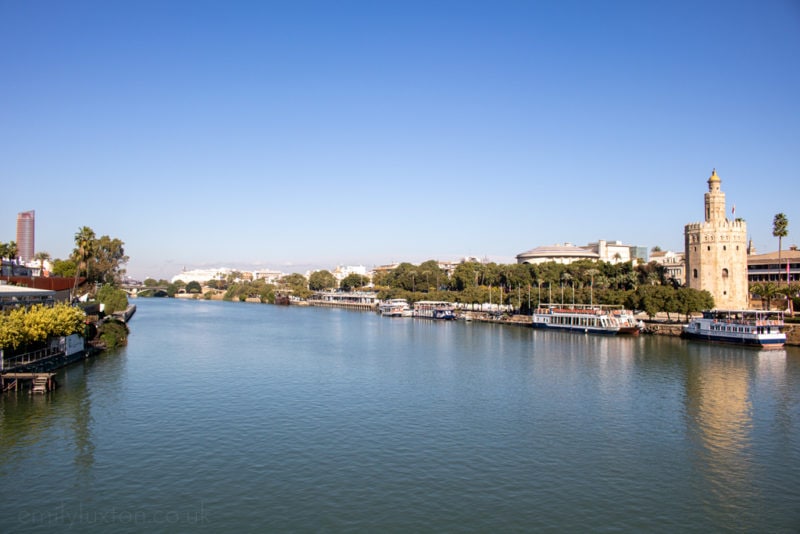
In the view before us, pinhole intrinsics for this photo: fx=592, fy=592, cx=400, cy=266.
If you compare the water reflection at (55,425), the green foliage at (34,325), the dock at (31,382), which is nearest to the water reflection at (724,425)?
the water reflection at (55,425)

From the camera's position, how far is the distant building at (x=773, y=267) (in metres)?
83.6

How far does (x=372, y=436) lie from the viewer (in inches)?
984

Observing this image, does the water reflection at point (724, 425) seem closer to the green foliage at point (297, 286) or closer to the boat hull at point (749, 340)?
the boat hull at point (749, 340)

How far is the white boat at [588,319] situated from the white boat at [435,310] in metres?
22.4

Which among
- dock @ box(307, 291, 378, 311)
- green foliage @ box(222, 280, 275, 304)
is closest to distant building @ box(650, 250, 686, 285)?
dock @ box(307, 291, 378, 311)

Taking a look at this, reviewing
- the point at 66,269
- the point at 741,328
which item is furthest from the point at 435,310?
the point at 66,269

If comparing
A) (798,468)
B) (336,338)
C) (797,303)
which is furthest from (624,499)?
(797,303)

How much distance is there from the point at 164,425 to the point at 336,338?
136ft

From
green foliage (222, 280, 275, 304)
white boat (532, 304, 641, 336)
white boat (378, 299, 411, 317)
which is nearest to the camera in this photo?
white boat (532, 304, 641, 336)

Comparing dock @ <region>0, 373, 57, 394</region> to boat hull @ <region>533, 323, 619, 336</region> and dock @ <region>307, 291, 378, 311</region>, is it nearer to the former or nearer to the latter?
boat hull @ <region>533, 323, 619, 336</region>

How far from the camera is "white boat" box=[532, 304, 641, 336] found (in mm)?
67875

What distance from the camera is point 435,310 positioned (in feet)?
344

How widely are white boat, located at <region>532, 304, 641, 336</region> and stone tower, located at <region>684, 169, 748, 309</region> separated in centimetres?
1130

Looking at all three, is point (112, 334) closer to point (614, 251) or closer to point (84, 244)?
point (84, 244)
